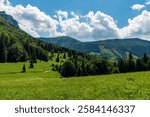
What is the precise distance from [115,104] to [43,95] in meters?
7.82

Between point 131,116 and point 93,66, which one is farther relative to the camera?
point 93,66

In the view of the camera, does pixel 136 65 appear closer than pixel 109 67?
Yes

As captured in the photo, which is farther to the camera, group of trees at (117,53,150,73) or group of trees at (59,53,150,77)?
group of trees at (59,53,150,77)

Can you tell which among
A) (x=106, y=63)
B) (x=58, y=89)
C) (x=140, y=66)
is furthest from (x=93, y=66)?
(x=58, y=89)

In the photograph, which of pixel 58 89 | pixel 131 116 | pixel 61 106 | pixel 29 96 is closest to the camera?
pixel 131 116

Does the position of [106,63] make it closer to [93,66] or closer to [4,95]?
[93,66]

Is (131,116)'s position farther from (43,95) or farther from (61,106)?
(43,95)

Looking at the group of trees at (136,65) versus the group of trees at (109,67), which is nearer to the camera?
the group of trees at (136,65)

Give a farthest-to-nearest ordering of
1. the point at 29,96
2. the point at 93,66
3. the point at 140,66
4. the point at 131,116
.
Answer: the point at 93,66 < the point at 140,66 < the point at 29,96 < the point at 131,116

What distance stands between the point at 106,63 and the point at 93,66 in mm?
7947

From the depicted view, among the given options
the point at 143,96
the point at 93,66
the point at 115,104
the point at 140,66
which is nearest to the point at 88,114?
the point at 115,104

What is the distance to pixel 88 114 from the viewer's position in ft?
67.6

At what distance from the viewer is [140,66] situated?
551 ft

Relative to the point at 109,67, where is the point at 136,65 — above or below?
above
